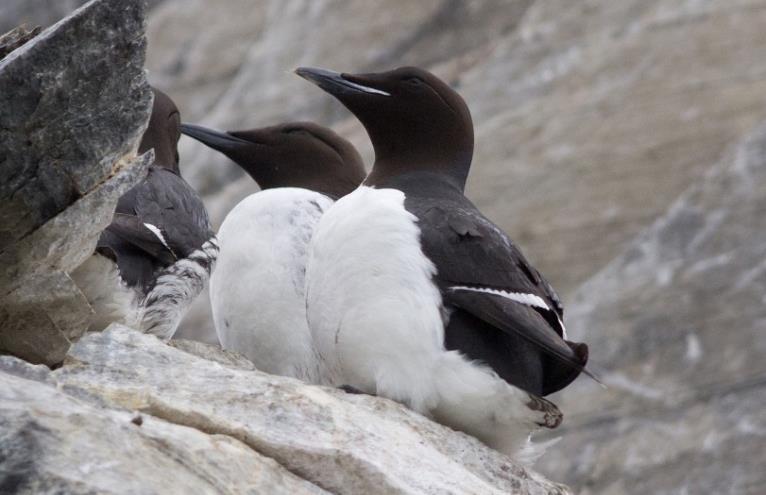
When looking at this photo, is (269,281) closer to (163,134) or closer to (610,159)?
(163,134)

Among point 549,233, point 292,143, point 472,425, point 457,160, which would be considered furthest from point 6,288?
point 549,233

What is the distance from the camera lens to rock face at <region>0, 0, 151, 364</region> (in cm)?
405

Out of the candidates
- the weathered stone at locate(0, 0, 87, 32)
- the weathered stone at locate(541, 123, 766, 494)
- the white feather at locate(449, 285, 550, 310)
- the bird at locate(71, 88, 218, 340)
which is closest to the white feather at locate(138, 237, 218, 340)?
the bird at locate(71, 88, 218, 340)

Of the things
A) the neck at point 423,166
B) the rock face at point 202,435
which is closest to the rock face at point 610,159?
the neck at point 423,166

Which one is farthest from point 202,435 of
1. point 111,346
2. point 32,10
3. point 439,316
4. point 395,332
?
point 32,10

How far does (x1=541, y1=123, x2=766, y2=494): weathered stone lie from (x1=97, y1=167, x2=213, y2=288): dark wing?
285 inches

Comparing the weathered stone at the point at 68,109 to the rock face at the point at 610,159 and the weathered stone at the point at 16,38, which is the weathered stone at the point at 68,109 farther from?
the rock face at the point at 610,159

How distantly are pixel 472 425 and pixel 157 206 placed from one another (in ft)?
4.99

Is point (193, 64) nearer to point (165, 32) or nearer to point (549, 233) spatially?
point (165, 32)

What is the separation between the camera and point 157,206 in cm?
611

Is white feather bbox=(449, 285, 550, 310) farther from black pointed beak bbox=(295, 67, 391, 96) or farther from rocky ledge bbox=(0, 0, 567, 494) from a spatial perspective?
black pointed beak bbox=(295, 67, 391, 96)

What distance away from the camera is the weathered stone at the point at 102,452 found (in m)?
3.39

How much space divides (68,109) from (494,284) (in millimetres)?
1741

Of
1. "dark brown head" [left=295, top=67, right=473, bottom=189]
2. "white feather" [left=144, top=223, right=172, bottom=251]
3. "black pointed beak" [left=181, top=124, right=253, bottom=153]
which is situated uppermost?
"black pointed beak" [left=181, top=124, right=253, bottom=153]
